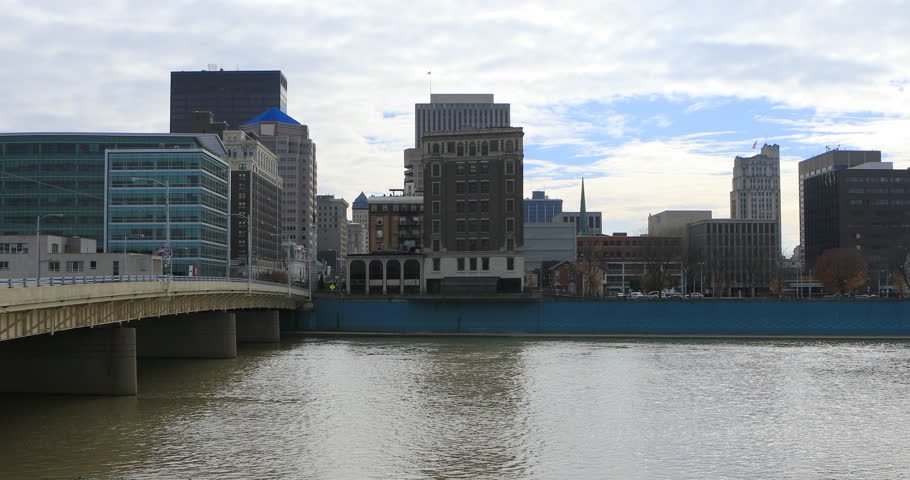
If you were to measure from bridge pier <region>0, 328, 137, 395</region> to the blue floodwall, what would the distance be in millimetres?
60903

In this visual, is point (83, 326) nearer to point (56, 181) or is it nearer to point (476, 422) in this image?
point (476, 422)

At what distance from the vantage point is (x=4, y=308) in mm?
35438

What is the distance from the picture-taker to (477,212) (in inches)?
4924

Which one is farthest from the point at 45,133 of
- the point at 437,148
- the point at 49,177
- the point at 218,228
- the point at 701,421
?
the point at 701,421

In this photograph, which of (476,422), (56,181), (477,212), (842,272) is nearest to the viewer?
(476,422)

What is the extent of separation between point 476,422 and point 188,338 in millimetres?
43776

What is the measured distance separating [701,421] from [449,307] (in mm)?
69083

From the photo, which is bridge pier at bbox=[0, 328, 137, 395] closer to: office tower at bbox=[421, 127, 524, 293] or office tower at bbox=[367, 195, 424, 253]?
office tower at bbox=[421, 127, 524, 293]

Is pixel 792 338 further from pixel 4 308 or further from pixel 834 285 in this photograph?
pixel 4 308

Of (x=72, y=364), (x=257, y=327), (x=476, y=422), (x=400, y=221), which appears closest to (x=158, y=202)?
(x=400, y=221)

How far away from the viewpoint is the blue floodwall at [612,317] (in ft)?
353

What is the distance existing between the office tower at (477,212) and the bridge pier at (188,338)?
48.1 metres

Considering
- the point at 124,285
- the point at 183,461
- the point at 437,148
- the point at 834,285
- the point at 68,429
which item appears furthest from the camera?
the point at 834,285

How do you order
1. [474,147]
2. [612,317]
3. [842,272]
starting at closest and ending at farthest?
[612,317] → [474,147] → [842,272]
